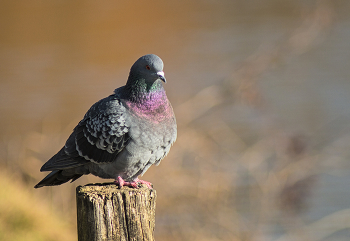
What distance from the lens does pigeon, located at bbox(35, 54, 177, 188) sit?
5.21 meters

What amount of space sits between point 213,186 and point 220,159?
121 cm

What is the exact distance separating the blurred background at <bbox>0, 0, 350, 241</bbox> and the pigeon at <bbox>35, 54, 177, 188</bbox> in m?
2.85

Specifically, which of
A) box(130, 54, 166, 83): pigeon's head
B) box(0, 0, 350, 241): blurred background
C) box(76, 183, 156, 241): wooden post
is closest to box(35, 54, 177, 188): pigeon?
box(130, 54, 166, 83): pigeon's head

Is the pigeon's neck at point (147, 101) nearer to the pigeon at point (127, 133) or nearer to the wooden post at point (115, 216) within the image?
the pigeon at point (127, 133)

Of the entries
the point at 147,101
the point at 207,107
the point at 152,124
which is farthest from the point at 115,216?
the point at 207,107

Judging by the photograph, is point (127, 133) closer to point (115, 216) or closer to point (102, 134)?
point (102, 134)

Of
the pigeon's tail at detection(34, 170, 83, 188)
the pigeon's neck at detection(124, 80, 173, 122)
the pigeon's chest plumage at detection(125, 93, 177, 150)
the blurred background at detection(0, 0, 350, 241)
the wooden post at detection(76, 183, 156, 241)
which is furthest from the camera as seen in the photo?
the blurred background at detection(0, 0, 350, 241)

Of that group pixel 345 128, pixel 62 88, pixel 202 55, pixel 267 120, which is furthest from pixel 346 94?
pixel 62 88

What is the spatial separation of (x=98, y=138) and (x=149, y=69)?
3.21 feet

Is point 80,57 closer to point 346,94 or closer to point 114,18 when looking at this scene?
point 114,18

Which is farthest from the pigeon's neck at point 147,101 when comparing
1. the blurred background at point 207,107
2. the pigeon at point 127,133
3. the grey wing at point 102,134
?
the blurred background at point 207,107

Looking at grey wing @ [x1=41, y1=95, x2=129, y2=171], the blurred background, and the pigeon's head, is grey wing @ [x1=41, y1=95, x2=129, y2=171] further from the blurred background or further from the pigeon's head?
the blurred background

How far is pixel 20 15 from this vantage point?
18.5 meters

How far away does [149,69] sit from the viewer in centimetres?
532
